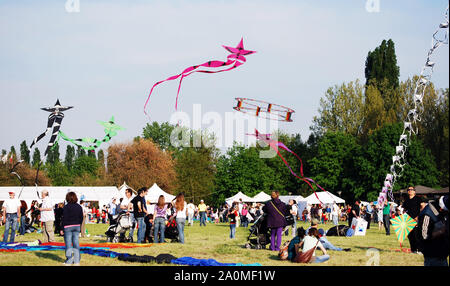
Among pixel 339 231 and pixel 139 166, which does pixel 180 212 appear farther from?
pixel 139 166

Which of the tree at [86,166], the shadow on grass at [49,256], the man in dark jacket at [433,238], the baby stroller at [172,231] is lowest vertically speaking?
the shadow on grass at [49,256]

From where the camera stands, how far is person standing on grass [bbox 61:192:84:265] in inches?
427

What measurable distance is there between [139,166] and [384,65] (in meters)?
33.1

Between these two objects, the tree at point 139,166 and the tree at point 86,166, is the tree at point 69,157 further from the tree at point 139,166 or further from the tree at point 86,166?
the tree at point 139,166

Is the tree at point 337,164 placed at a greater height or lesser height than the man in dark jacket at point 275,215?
greater

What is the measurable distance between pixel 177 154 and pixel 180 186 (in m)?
17.7

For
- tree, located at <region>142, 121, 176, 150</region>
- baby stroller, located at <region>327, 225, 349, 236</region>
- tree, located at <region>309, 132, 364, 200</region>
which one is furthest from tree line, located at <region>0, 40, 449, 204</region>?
baby stroller, located at <region>327, 225, 349, 236</region>

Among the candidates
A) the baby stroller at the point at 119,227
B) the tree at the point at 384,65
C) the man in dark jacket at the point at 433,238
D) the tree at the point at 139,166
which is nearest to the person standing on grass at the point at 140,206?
the baby stroller at the point at 119,227

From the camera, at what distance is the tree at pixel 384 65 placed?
5769 cm

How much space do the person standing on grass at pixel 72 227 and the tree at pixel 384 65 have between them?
50.8 meters

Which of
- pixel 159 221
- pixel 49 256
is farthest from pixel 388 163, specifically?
pixel 49 256

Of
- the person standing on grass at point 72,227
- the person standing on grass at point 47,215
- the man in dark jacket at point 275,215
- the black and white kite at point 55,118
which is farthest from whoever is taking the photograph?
the black and white kite at point 55,118
